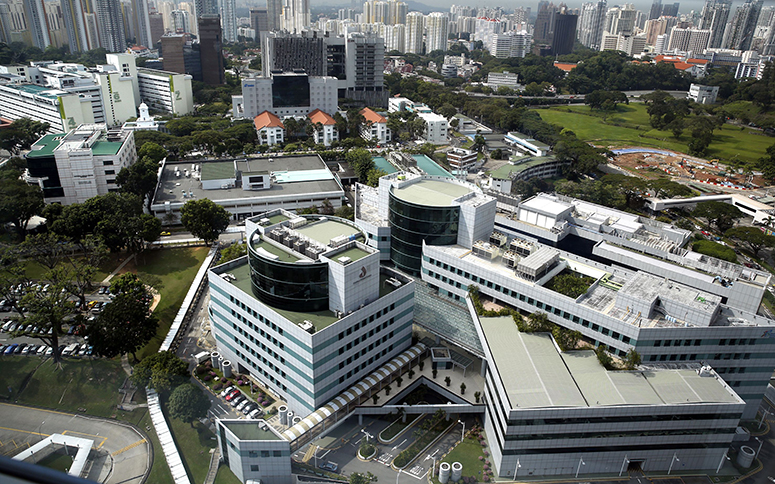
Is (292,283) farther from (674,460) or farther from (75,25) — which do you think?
(75,25)

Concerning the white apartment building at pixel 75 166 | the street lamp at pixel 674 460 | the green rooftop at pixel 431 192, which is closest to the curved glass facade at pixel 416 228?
the green rooftop at pixel 431 192

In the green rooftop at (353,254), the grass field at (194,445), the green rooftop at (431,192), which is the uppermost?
the green rooftop at (431,192)

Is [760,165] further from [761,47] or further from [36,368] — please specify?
[761,47]

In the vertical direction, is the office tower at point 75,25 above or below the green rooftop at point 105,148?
above

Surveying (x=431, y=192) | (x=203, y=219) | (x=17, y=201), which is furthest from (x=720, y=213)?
(x=17, y=201)

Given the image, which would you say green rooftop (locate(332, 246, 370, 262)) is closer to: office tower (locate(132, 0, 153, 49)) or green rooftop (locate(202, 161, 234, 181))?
green rooftop (locate(202, 161, 234, 181))

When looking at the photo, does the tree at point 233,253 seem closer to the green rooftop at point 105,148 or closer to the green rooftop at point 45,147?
the green rooftop at point 105,148

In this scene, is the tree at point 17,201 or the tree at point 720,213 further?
the tree at point 720,213
